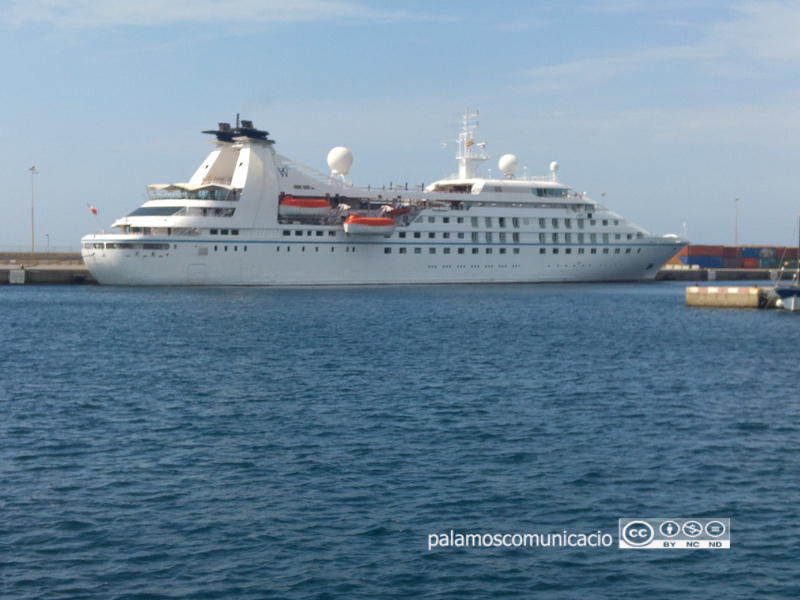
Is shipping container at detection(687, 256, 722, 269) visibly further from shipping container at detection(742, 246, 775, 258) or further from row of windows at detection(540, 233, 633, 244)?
row of windows at detection(540, 233, 633, 244)

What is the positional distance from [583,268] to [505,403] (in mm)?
61152

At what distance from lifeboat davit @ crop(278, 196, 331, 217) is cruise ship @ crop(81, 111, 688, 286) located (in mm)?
100

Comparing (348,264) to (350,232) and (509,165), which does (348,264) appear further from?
(509,165)

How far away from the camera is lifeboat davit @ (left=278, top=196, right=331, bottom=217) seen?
7100cm

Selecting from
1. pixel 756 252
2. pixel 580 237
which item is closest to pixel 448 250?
pixel 580 237

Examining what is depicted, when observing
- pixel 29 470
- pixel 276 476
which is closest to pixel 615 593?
pixel 276 476

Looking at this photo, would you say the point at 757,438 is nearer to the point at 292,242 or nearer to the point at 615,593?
the point at 615,593

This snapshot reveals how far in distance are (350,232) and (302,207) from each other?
4413 millimetres

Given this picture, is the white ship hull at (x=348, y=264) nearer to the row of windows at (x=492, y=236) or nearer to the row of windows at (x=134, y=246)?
the row of windows at (x=134, y=246)

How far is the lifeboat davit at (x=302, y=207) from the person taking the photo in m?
71.0

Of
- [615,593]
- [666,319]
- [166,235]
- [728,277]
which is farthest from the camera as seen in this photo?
[728,277]

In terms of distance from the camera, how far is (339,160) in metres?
80.2

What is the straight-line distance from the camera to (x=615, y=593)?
1172 centimetres

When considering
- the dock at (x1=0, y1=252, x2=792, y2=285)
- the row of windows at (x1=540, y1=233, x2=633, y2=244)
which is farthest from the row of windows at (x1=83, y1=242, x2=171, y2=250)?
the row of windows at (x1=540, y1=233, x2=633, y2=244)
